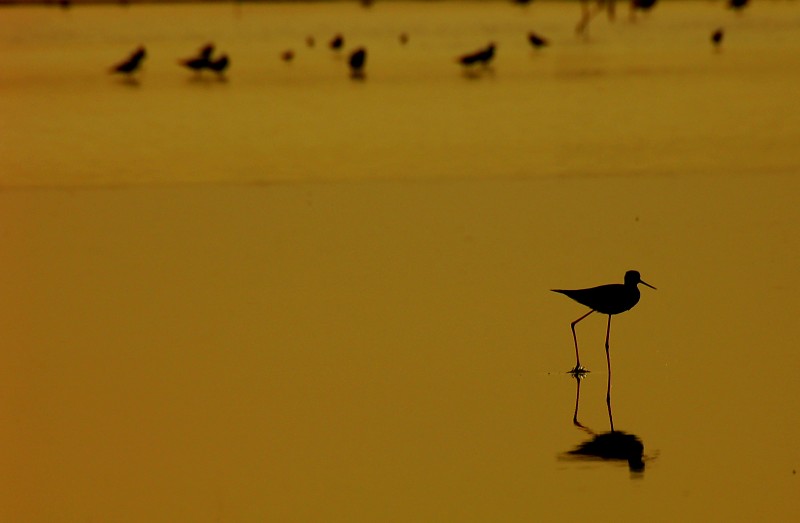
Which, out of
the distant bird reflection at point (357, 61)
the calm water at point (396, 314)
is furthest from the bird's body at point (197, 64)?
the calm water at point (396, 314)

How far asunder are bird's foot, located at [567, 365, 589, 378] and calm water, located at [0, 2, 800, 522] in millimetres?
63

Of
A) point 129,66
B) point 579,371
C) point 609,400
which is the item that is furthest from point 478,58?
point 609,400

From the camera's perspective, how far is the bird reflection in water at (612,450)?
5.27 metres

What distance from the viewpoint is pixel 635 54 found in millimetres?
26844

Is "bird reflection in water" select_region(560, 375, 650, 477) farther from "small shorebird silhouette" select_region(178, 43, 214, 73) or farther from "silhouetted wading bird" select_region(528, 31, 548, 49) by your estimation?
"silhouetted wading bird" select_region(528, 31, 548, 49)

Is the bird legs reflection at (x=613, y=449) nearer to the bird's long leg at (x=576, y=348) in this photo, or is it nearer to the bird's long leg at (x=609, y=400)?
the bird's long leg at (x=609, y=400)

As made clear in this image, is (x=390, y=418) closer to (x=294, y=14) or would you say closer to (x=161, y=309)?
(x=161, y=309)

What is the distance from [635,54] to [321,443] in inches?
862

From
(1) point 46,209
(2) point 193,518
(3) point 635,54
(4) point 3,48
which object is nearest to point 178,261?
(1) point 46,209

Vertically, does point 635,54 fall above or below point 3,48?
above

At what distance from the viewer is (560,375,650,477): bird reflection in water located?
5.27 meters

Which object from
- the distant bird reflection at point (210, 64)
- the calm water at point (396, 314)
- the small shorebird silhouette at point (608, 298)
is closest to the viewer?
the calm water at point (396, 314)

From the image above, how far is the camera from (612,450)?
17.6 ft

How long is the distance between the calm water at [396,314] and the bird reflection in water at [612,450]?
0.03m
